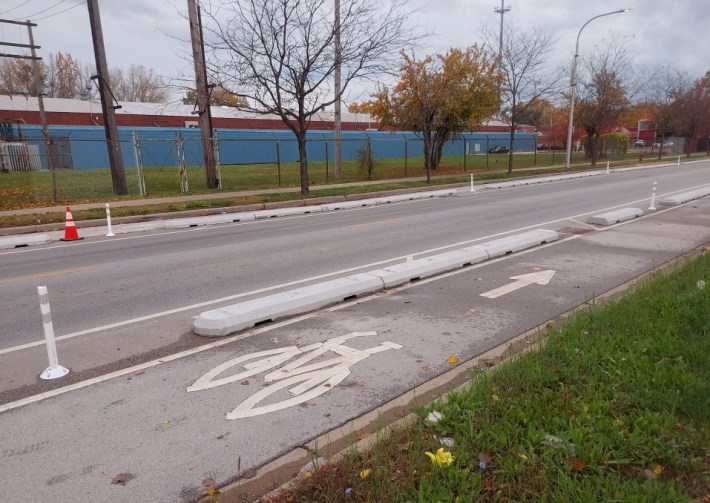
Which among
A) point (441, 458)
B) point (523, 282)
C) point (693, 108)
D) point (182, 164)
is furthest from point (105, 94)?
point (693, 108)

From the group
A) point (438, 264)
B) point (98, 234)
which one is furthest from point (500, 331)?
point (98, 234)

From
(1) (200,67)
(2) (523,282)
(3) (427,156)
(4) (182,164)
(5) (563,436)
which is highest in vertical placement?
(1) (200,67)

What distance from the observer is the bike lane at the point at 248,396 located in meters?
3.14

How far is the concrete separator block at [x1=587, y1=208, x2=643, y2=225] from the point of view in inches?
493

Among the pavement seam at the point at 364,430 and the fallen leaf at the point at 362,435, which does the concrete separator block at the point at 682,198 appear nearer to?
the pavement seam at the point at 364,430

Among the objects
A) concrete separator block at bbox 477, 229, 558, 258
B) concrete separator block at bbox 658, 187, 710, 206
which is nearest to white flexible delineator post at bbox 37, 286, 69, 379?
concrete separator block at bbox 477, 229, 558, 258

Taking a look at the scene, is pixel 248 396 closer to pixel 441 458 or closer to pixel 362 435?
pixel 362 435

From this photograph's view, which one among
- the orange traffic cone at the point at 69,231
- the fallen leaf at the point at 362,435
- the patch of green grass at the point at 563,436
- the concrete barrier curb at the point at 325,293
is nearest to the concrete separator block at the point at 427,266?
the concrete barrier curb at the point at 325,293

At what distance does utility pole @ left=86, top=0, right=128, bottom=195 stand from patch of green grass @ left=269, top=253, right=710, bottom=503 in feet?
60.8

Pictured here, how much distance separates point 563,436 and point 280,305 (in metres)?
3.51

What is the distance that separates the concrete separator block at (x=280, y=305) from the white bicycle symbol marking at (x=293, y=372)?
0.68m

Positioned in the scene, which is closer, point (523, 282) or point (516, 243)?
point (523, 282)

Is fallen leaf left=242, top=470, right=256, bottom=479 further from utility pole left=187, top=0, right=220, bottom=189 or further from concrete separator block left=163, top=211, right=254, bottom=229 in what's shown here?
utility pole left=187, top=0, right=220, bottom=189

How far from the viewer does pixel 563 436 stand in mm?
3074
